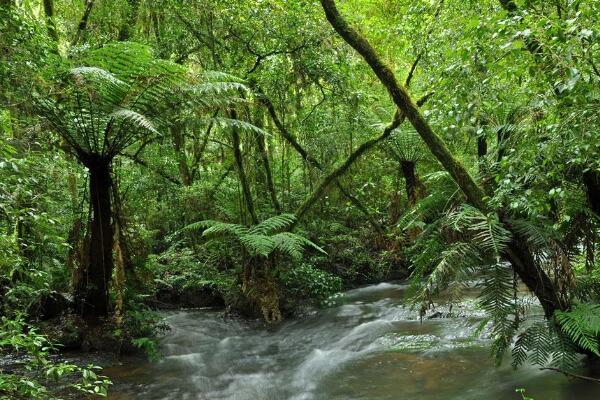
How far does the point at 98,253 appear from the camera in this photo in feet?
17.5

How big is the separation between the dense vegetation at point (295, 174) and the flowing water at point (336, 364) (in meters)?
0.31

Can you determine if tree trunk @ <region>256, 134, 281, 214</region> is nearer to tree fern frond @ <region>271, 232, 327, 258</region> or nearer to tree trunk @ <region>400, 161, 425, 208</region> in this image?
tree fern frond @ <region>271, 232, 327, 258</region>

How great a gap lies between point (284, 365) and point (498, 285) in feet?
8.54

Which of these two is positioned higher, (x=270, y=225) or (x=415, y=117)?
(x=415, y=117)

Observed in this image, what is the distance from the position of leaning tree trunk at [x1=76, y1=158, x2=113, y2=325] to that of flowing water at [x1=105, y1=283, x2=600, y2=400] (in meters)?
0.88

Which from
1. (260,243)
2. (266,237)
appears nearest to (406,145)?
(266,237)

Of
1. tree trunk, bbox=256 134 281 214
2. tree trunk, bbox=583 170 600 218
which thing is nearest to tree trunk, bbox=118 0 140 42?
tree trunk, bbox=256 134 281 214

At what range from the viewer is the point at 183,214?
31.9ft

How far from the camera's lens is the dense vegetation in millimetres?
2990

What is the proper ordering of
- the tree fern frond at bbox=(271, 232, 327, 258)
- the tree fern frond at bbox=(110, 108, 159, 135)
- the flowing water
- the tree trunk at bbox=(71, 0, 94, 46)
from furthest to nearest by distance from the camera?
the tree trunk at bbox=(71, 0, 94, 46) → the tree fern frond at bbox=(271, 232, 327, 258) → the tree fern frond at bbox=(110, 108, 159, 135) → the flowing water

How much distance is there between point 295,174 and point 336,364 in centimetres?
697

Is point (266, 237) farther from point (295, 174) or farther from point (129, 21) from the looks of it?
point (129, 21)

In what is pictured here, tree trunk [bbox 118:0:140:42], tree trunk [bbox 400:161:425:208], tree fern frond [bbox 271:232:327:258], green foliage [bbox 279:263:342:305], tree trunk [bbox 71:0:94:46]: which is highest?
tree trunk [bbox 118:0:140:42]

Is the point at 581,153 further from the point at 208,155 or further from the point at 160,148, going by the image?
the point at 208,155
